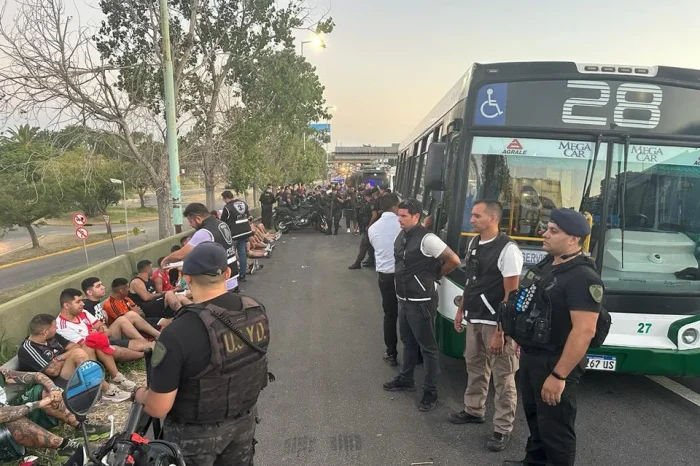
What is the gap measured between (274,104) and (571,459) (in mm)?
17740

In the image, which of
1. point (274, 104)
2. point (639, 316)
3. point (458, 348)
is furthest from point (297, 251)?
point (639, 316)

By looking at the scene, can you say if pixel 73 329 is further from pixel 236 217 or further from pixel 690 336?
pixel 690 336

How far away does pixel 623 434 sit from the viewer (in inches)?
150

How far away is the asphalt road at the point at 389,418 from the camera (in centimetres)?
353

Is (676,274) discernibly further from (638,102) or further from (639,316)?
(638,102)

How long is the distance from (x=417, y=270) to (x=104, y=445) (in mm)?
2908

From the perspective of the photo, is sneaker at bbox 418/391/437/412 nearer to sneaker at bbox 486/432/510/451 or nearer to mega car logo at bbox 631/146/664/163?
sneaker at bbox 486/432/510/451

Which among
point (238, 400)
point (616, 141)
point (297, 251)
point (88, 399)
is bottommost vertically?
point (297, 251)

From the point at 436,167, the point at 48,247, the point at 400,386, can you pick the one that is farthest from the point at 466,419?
the point at 48,247

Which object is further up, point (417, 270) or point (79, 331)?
point (417, 270)

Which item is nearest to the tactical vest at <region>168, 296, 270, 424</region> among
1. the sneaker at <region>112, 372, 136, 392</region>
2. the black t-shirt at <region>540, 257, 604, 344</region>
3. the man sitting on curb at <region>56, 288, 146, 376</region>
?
the black t-shirt at <region>540, 257, 604, 344</region>

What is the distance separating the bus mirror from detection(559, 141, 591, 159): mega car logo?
41.5 inches

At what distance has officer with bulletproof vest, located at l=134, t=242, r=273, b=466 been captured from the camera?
74.8 inches

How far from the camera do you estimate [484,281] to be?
3.63m
